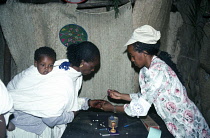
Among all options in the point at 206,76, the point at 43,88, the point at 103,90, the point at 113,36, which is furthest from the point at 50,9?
the point at 206,76

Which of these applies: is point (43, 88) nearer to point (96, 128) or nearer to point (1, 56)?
point (96, 128)

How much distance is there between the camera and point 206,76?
345cm

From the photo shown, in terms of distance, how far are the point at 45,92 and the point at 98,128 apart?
827mm

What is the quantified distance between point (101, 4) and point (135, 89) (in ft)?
5.74

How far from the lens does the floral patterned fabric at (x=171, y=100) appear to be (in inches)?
71.7

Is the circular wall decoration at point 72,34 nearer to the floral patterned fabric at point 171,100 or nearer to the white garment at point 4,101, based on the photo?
the floral patterned fabric at point 171,100

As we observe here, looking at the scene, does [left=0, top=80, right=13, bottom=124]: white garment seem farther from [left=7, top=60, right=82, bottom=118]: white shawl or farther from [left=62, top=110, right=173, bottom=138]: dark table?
[left=62, top=110, right=173, bottom=138]: dark table

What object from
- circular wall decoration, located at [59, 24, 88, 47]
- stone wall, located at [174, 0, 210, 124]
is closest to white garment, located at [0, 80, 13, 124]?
circular wall decoration, located at [59, 24, 88, 47]

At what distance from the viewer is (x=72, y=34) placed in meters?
2.97

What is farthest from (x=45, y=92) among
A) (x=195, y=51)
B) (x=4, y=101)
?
(x=195, y=51)

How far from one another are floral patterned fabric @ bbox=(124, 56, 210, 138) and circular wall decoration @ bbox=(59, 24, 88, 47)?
1.56m

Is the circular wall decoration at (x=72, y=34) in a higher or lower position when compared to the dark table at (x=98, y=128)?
higher

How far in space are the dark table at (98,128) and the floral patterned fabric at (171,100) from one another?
0.27 m

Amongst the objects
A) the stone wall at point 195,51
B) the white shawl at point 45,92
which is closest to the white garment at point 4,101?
the white shawl at point 45,92
